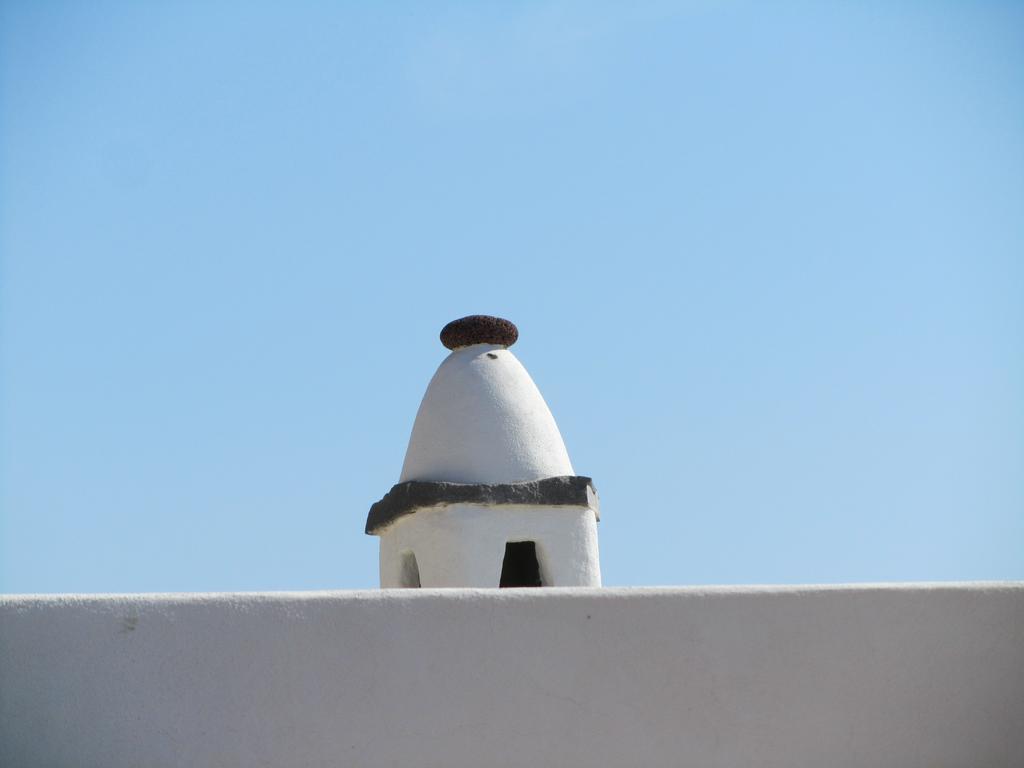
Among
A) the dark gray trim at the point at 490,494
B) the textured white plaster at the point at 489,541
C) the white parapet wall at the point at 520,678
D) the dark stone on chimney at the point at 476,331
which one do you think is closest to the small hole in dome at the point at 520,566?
the textured white plaster at the point at 489,541

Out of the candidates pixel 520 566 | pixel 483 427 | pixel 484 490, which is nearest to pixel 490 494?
pixel 484 490

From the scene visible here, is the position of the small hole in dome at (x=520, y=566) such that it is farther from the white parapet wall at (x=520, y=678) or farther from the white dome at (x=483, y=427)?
the white parapet wall at (x=520, y=678)

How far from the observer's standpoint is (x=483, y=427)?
9609 millimetres

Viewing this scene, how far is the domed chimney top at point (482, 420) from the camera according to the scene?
9.46 metres

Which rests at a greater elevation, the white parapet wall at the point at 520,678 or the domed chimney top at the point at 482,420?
the domed chimney top at the point at 482,420

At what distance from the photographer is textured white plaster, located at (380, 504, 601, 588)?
29.3ft

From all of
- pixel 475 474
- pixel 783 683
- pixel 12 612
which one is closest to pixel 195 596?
pixel 12 612

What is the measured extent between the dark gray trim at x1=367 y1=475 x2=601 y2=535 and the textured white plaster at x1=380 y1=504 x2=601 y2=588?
0.06 m

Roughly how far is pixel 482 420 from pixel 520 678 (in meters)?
4.73

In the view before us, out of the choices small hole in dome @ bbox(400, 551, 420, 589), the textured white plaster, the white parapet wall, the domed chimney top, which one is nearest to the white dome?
the domed chimney top

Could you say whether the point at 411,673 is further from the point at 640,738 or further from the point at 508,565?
the point at 508,565

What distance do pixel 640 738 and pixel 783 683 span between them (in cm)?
72

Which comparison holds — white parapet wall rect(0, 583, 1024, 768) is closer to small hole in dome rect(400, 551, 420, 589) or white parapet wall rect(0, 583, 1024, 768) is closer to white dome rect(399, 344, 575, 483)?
white dome rect(399, 344, 575, 483)

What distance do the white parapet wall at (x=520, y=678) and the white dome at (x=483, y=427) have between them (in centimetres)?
428
